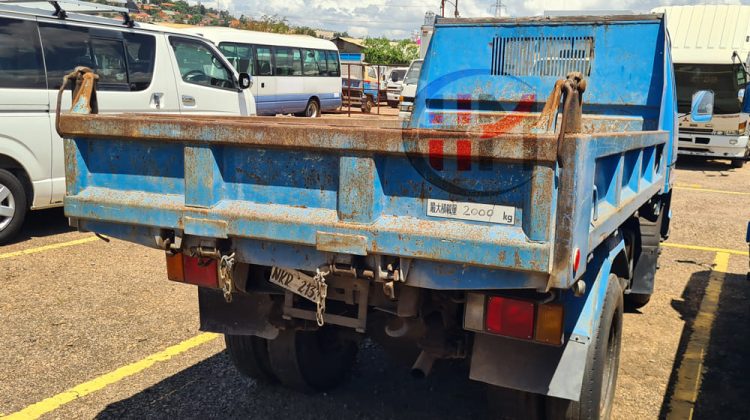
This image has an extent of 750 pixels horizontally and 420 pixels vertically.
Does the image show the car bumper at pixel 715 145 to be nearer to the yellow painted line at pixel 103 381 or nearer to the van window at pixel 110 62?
the van window at pixel 110 62

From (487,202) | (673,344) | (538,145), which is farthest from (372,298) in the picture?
(673,344)

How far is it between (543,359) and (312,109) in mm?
20056

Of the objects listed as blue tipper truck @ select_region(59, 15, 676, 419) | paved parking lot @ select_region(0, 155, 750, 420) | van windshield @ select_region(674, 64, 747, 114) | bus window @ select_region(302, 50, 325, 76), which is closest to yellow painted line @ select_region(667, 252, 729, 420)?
paved parking lot @ select_region(0, 155, 750, 420)

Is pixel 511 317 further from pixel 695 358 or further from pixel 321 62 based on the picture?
pixel 321 62

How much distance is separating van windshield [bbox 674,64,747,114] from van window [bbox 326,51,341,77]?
1202cm

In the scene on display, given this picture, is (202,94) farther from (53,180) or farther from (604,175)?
(604,175)

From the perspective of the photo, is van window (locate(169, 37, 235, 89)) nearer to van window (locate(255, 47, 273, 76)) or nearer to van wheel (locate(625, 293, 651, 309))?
van wheel (locate(625, 293, 651, 309))

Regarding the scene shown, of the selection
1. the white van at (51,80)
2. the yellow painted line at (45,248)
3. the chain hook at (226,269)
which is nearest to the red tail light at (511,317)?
the chain hook at (226,269)

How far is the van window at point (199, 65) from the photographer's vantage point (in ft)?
28.5

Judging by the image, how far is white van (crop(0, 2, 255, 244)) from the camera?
261 inches

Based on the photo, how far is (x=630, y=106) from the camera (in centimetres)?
460

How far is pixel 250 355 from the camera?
12.3ft

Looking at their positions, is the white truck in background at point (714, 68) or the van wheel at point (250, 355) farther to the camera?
the white truck in background at point (714, 68)

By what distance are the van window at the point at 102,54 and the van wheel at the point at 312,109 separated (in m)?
13.7
